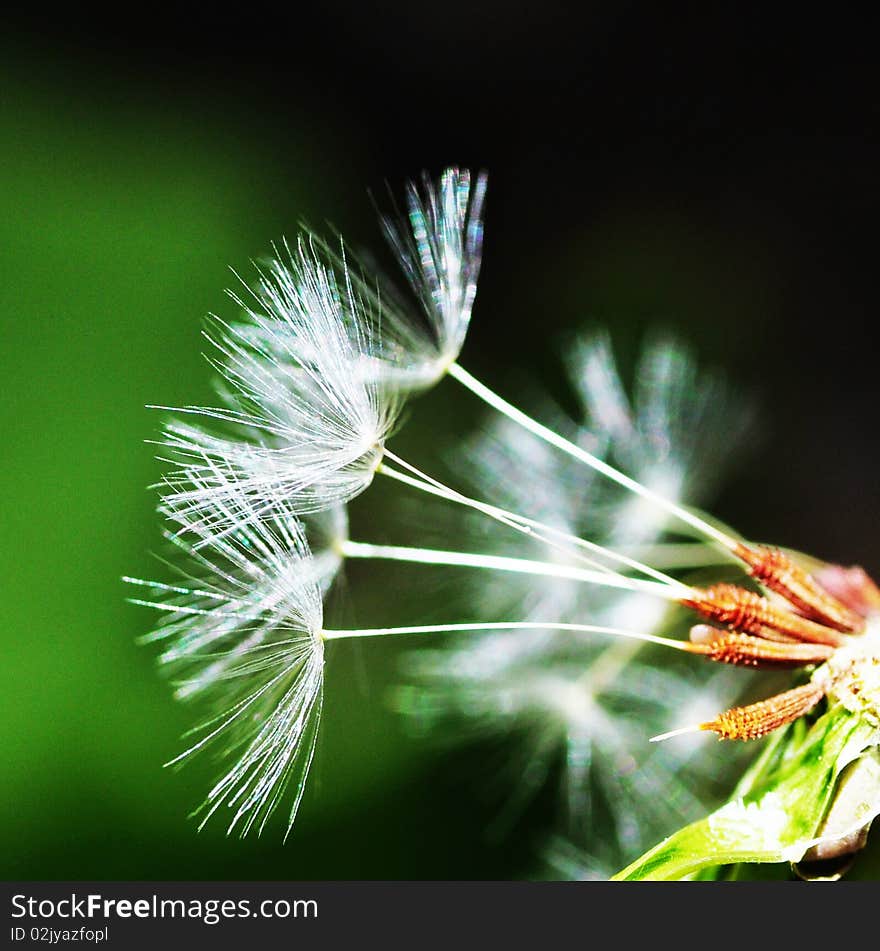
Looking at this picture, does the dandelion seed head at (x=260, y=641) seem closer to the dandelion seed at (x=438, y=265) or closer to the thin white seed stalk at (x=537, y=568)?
the thin white seed stalk at (x=537, y=568)

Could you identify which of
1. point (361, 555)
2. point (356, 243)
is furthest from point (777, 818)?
point (356, 243)

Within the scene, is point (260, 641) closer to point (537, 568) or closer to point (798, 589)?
point (537, 568)

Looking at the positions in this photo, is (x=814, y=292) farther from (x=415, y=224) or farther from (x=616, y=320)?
(x=415, y=224)

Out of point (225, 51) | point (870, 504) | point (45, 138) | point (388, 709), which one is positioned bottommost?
point (388, 709)

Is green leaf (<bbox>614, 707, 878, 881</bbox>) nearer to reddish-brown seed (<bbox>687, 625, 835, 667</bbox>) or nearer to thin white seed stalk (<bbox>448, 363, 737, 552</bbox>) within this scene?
reddish-brown seed (<bbox>687, 625, 835, 667</bbox>)

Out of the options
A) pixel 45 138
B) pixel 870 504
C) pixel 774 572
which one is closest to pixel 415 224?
pixel 774 572

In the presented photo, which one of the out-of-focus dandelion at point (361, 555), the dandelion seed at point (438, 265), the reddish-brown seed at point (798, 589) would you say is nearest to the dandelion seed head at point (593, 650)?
the out-of-focus dandelion at point (361, 555)

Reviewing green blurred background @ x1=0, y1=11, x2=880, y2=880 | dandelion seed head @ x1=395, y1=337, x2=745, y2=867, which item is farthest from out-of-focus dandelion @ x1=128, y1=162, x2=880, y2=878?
green blurred background @ x1=0, y1=11, x2=880, y2=880
